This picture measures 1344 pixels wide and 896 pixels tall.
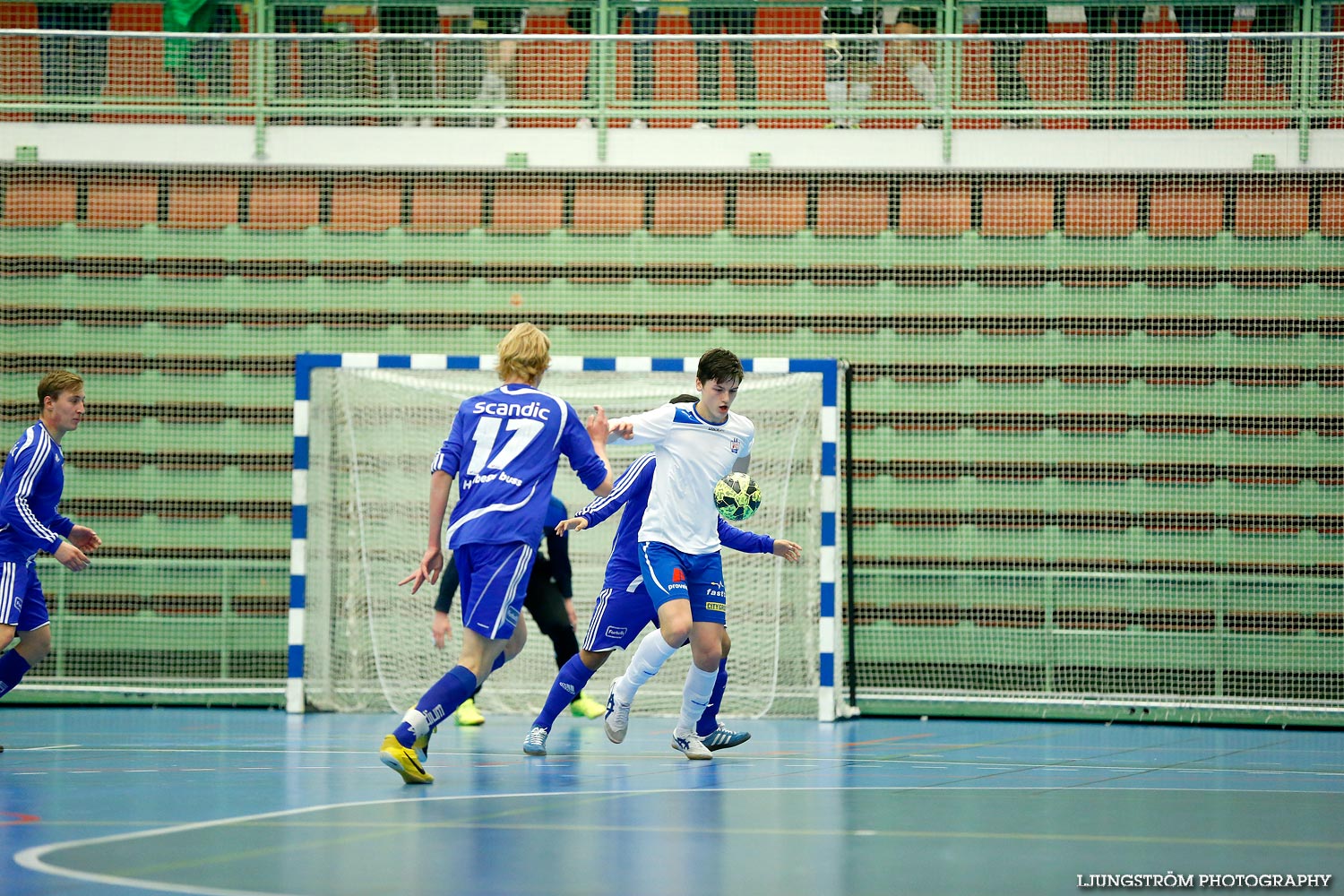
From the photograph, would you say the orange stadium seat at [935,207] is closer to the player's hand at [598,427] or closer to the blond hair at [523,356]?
the player's hand at [598,427]

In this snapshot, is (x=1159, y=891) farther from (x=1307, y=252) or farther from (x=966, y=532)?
(x=1307, y=252)

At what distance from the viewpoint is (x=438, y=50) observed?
41.9 feet

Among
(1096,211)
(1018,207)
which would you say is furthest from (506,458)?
(1096,211)

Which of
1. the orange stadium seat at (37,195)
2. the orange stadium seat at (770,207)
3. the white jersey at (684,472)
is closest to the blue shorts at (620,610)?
the white jersey at (684,472)

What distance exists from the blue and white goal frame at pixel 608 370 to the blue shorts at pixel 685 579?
2934 millimetres

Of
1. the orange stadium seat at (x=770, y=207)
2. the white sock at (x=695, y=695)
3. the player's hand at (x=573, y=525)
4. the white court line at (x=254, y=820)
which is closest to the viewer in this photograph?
the white court line at (x=254, y=820)

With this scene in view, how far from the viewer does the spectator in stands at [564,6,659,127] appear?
12.7 meters

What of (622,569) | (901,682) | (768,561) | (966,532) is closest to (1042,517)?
(966,532)

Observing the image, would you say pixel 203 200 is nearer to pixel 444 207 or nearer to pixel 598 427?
pixel 444 207

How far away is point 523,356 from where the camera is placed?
20.4ft

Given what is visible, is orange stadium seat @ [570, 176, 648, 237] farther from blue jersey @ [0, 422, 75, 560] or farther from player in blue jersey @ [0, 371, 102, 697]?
blue jersey @ [0, 422, 75, 560]

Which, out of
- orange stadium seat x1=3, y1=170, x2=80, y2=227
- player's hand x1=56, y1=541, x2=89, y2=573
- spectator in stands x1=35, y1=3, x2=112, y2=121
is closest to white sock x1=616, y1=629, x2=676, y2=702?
player's hand x1=56, y1=541, x2=89, y2=573

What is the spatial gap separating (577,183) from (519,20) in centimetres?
167

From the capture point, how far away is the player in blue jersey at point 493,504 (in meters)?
5.88
